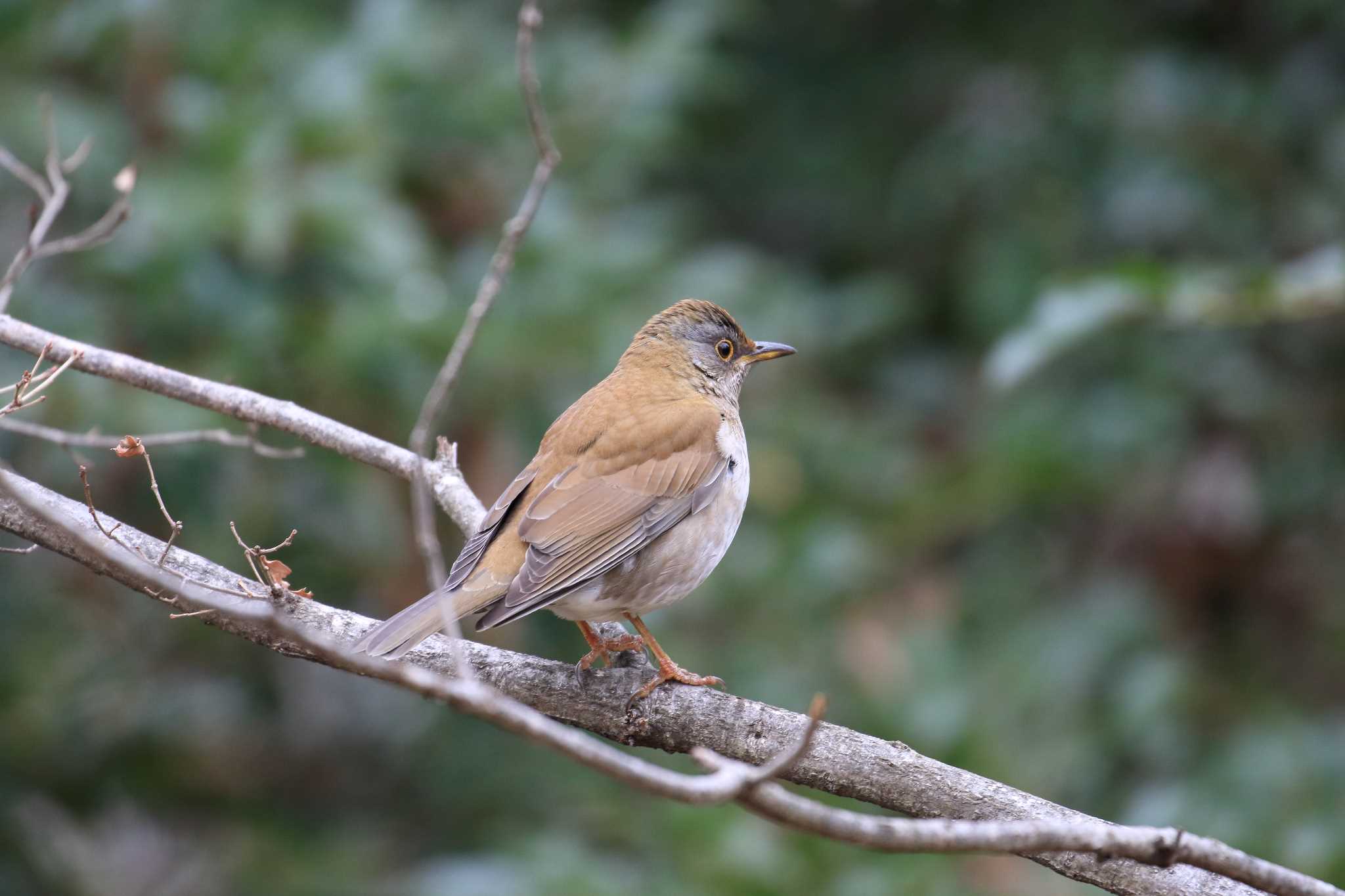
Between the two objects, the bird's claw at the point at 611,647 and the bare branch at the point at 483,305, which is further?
the bird's claw at the point at 611,647

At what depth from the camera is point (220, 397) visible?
361 centimetres

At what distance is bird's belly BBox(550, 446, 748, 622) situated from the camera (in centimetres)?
379

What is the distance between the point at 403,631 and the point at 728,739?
776 millimetres

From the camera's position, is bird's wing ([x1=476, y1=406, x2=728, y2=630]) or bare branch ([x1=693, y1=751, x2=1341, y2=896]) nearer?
bare branch ([x1=693, y1=751, x2=1341, y2=896])

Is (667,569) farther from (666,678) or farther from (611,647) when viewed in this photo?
(666,678)

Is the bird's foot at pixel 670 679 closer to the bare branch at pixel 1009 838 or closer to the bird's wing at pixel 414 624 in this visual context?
the bird's wing at pixel 414 624

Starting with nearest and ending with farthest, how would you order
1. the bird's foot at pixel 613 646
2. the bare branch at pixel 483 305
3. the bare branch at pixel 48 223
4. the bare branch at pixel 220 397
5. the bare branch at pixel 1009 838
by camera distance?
the bare branch at pixel 1009 838, the bare branch at pixel 483 305, the bare branch at pixel 48 223, the bare branch at pixel 220 397, the bird's foot at pixel 613 646

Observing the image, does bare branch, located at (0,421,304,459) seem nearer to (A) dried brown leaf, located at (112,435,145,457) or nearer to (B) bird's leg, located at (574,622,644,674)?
(A) dried brown leaf, located at (112,435,145,457)

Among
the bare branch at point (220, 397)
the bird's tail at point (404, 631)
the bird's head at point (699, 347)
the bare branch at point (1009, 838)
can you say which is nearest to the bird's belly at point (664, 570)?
the bird's tail at point (404, 631)

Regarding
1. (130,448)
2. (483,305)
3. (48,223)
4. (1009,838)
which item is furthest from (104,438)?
(1009,838)

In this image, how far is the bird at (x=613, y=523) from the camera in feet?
11.7

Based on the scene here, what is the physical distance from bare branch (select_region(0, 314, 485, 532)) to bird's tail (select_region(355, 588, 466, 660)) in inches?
17.3

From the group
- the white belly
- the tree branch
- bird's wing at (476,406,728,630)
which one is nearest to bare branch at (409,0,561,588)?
the tree branch

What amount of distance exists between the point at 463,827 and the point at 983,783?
3.81 m
